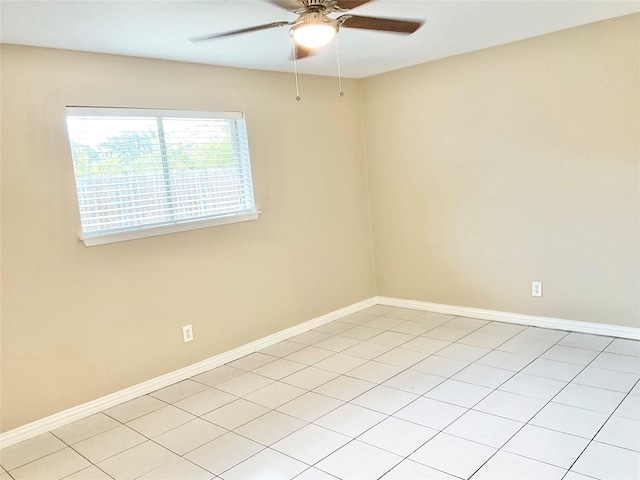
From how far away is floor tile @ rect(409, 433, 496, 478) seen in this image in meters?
2.13

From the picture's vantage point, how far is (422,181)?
4367 mm

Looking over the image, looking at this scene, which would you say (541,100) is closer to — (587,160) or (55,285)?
(587,160)

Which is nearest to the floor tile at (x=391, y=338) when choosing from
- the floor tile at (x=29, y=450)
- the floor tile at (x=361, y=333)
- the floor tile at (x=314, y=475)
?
the floor tile at (x=361, y=333)

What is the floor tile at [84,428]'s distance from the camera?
2.71 metres

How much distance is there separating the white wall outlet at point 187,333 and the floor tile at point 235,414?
0.70m

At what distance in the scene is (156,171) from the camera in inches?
130

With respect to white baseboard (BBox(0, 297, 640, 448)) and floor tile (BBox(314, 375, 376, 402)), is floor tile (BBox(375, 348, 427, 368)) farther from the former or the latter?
white baseboard (BBox(0, 297, 640, 448))

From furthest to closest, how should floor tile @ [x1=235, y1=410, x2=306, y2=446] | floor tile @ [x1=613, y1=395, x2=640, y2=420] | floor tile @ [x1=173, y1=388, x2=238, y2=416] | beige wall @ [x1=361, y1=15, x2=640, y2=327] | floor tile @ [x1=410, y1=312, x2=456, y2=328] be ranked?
floor tile @ [x1=410, y1=312, x2=456, y2=328] < beige wall @ [x1=361, y1=15, x2=640, y2=327] < floor tile @ [x1=173, y1=388, x2=238, y2=416] < floor tile @ [x1=235, y1=410, x2=306, y2=446] < floor tile @ [x1=613, y1=395, x2=640, y2=420]

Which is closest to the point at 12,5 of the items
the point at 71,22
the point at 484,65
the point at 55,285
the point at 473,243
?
the point at 71,22

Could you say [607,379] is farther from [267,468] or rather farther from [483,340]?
[267,468]

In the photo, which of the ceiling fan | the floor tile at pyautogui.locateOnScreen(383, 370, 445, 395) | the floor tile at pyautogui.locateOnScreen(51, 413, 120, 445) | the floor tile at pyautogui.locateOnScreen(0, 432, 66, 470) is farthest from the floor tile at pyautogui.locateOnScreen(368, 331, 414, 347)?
the ceiling fan

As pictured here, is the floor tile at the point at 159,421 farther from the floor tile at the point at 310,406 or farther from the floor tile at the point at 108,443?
the floor tile at the point at 310,406

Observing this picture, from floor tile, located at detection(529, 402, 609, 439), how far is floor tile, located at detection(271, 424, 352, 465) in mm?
990

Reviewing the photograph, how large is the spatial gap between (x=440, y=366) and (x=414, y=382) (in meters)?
0.30
